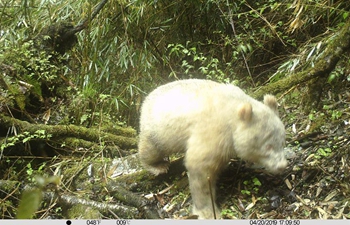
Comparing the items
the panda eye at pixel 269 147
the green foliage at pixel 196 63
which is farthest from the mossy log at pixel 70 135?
the panda eye at pixel 269 147

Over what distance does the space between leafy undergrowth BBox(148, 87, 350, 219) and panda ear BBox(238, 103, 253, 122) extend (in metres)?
0.35

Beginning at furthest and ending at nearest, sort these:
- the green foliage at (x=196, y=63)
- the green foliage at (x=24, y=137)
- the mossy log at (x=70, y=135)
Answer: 1. the green foliage at (x=196, y=63)
2. the mossy log at (x=70, y=135)
3. the green foliage at (x=24, y=137)

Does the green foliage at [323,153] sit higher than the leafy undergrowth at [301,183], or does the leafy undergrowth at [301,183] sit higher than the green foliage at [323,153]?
the green foliage at [323,153]

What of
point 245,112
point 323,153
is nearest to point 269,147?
point 245,112

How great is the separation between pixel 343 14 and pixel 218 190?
57.7 inches

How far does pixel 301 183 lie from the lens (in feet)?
5.81

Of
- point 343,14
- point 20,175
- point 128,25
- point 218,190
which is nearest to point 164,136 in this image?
point 218,190

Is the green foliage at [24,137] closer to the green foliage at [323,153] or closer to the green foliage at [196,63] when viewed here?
the green foliage at [196,63]

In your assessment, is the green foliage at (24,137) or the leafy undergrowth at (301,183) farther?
the green foliage at (24,137)

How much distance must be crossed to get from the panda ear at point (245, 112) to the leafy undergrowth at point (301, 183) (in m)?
0.35

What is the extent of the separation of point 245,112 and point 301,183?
0.46 meters

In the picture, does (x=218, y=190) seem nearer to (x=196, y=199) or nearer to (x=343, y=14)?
(x=196, y=199)

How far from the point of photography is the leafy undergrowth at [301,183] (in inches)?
65.4

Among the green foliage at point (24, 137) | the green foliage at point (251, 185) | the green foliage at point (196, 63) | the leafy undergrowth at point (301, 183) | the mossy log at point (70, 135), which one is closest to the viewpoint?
the leafy undergrowth at point (301, 183)
